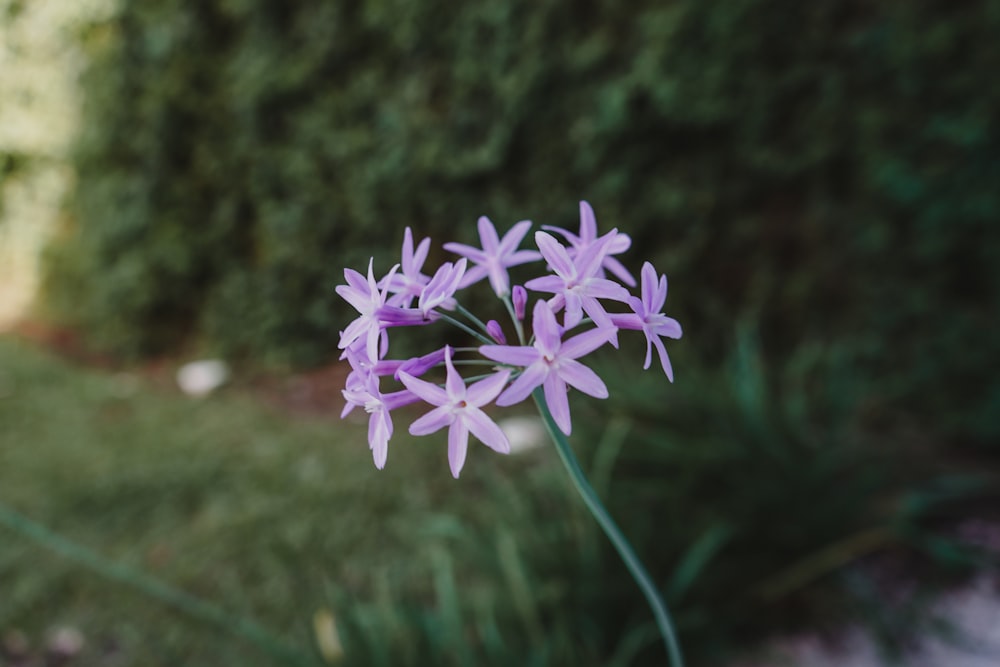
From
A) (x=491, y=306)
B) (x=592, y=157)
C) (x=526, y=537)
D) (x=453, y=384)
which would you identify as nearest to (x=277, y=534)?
(x=526, y=537)

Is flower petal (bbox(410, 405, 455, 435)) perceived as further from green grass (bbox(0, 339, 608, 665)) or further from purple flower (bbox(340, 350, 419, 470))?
green grass (bbox(0, 339, 608, 665))

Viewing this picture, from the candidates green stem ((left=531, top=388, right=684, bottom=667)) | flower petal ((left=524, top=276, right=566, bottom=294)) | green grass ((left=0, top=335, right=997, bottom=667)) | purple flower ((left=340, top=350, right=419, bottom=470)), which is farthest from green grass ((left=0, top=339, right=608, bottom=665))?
flower petal ((left=524, top=276, right=566, bottom=294))

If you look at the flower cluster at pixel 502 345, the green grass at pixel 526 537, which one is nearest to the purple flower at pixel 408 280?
the flower cluster at pixel 502 345

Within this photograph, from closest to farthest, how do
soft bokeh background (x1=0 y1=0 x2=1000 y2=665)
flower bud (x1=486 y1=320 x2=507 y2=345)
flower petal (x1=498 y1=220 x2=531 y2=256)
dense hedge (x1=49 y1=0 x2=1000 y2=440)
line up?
flower bud (x1=486 y1=320 x2=507 y2=345), flower petal (x1=498 y1=220 x2=531 y2=256), soft bokeh background (x1=0 y1=0 x2=1000 y2=665), dense hedge (x1=49 y1=0 x2=1000 y2=440)

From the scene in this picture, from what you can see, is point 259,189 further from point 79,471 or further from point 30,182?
point 30,182

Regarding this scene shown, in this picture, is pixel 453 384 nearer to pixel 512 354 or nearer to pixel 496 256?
pixel 512 354

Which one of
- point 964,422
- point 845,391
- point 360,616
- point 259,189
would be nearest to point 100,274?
point 259,189
